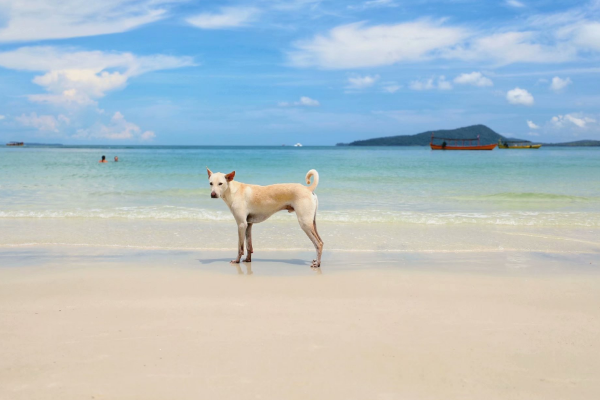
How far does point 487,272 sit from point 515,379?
136 inches

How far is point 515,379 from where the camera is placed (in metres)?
3.64

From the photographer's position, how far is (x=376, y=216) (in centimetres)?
1261

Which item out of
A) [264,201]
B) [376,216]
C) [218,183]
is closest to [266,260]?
[264,201]

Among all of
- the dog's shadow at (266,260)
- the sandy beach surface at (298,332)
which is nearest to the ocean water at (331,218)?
the dog's shadow at (266,260)

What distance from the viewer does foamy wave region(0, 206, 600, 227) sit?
11.8m

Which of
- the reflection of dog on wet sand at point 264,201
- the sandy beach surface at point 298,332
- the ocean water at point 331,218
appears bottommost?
the sandy beach surface at point 298,332

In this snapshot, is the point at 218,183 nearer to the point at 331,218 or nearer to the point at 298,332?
the point at 298,332

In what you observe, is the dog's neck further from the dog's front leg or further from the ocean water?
the ocean water

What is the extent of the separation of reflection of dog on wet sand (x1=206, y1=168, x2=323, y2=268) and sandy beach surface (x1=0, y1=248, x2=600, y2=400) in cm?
60

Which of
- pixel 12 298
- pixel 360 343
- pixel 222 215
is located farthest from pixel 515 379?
pixel 222 215

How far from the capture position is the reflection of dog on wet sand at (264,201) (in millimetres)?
7398

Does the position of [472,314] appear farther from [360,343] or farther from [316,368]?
[316,368]

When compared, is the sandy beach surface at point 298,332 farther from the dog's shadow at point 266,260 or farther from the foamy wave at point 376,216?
the foamy wave at point 376,216

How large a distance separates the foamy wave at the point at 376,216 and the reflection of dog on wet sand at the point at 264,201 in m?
Answer: 4.40
